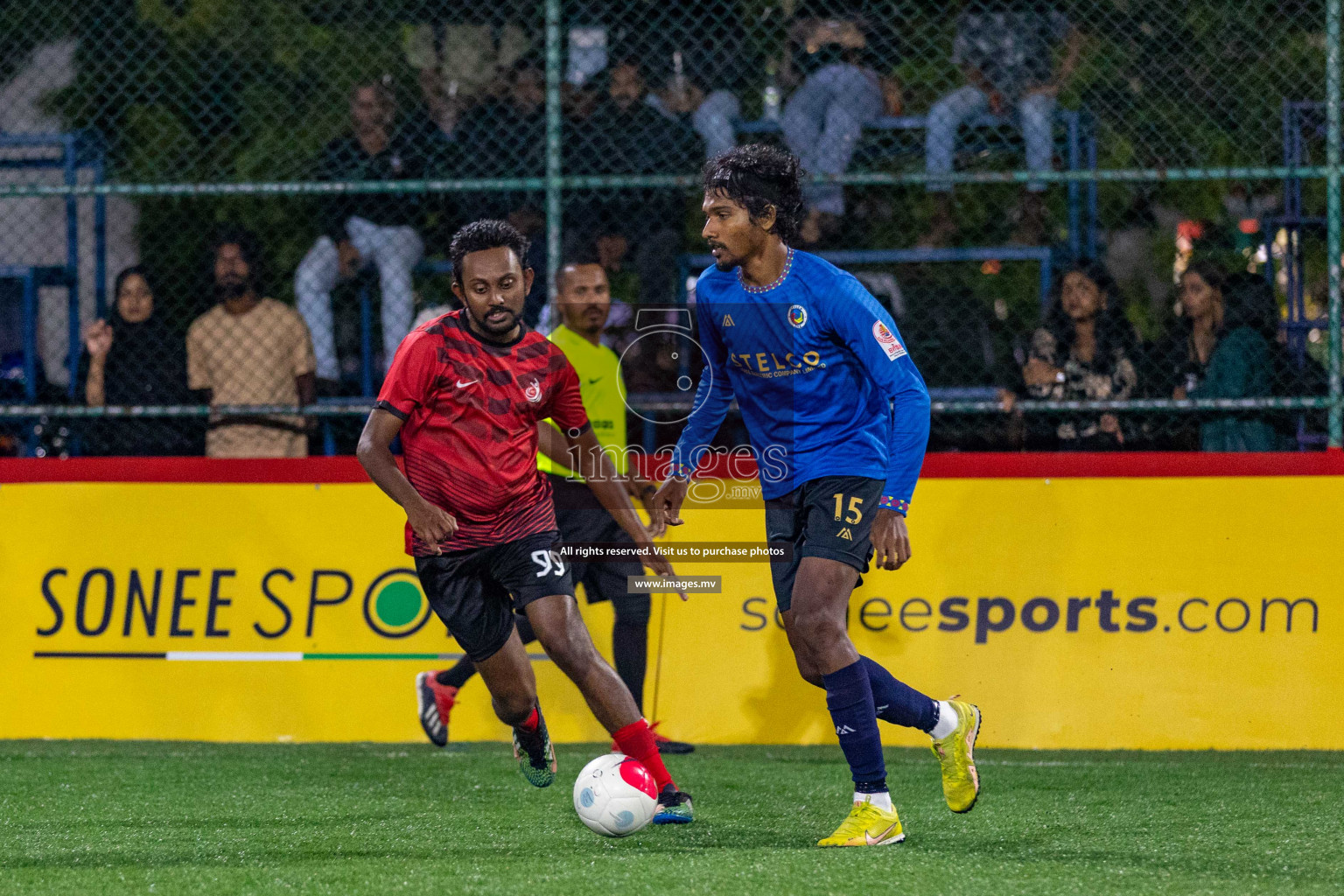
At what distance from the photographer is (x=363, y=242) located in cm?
922

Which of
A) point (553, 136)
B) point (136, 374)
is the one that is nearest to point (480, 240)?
point (553, 136)

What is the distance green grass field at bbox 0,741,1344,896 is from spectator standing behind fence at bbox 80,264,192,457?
71.2 inches

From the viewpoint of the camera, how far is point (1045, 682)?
23.5 feet

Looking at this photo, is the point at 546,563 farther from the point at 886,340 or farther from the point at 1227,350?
the point at 1227,350

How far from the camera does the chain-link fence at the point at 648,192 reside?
26.7 feet

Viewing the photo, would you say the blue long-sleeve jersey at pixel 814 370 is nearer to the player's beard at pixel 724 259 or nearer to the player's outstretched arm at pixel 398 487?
the player's beard at pixel 724 259

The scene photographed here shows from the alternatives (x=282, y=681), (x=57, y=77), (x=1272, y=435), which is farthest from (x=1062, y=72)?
(x=57, y=77)

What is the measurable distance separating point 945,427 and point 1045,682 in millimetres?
1809

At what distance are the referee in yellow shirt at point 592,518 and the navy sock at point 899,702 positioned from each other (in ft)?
6.51

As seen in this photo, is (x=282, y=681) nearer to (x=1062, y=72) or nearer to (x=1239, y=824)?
(x=1239, y=824)

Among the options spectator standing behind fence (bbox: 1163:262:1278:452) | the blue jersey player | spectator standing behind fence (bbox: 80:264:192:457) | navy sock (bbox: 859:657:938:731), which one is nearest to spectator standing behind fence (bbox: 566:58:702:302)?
spectator standing behind fence (bbox: 80:264:192:457)

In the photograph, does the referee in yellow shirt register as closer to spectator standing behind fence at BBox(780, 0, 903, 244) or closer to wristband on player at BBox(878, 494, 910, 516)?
spectator standing behind fence at BBox(780, 0, 903, 244)

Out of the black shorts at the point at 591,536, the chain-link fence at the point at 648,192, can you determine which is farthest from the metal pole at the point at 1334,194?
the black shorts at the point at 591,536

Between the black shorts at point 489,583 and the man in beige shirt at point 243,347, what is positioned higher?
the man in beige shirt at point 243,347
